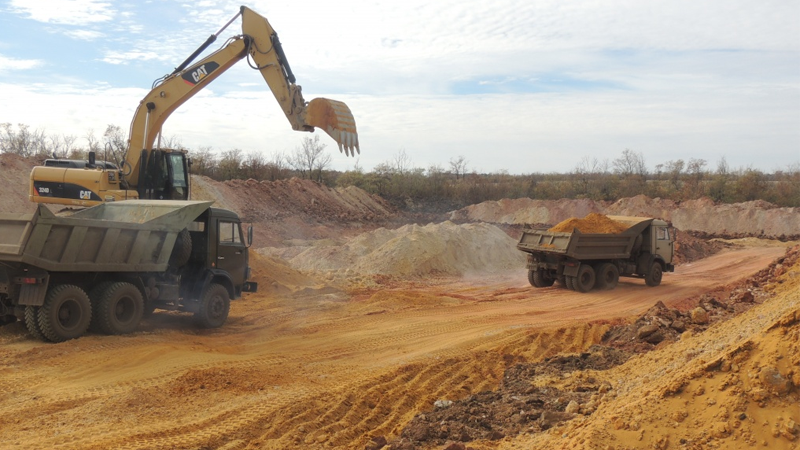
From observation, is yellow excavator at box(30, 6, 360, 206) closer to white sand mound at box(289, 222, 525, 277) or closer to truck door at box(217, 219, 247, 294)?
truck door at box(217, 219, 247, 294)

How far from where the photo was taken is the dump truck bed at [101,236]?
9.87m

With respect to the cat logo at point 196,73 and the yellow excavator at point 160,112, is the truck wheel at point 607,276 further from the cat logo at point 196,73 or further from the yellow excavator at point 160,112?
the cat logo at point 196,73

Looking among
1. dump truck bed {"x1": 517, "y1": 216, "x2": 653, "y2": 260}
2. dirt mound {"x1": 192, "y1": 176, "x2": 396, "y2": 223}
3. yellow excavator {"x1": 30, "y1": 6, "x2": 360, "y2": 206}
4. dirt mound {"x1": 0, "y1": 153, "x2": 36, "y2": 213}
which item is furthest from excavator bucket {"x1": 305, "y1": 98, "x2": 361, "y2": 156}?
dirt mound {"x1": 192, "y1": 176, "x2": 396, "y2": 223}

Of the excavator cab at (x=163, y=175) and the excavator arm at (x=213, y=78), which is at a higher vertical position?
the excavator arm at (x=213, y=78)

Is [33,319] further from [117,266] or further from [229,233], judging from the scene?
[229,233]

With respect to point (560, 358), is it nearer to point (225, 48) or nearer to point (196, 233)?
point (196, 233)

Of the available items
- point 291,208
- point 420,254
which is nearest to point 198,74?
point 420,254

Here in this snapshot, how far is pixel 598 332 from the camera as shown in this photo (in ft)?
40.9

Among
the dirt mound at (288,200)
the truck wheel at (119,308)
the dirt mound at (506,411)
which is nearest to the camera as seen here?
the dirt mound at (506,411)

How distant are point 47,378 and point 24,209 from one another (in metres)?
22.4

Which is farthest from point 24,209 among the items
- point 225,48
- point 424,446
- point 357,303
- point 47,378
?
point 424,446

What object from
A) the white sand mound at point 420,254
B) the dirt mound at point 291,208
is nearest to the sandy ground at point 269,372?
the white sand mound at point 420,254

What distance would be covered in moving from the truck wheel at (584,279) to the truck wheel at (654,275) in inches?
88.9

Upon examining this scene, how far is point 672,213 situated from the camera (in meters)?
47.2
